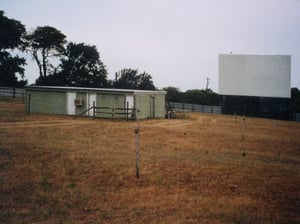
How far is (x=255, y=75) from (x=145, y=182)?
38.6 metres

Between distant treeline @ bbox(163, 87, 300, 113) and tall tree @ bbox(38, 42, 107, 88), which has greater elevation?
tall tree @ bbox(38, 42, 107, 88)

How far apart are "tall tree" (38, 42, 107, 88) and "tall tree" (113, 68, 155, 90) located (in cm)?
452

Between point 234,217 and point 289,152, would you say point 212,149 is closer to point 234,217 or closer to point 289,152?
point 289,152

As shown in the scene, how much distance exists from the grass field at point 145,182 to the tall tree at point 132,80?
1728 inches

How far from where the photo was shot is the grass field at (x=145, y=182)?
699 cm

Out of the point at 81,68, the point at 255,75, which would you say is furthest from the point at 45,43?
the point at 255,75

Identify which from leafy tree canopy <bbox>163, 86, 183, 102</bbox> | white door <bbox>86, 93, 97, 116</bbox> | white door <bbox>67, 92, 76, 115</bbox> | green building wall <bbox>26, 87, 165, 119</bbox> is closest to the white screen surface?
leafy tree canopy <bbox>163, 86, 183, 102</bbox>

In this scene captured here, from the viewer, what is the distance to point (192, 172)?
33.5 feet

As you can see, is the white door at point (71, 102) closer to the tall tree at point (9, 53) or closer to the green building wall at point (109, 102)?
the green building wall at point (109, 102)

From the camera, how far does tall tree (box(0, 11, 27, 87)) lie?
146 feet

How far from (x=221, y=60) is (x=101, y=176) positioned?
129ft

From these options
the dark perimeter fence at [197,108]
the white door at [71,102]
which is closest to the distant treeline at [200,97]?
the dark perimeter fence at [197,108]

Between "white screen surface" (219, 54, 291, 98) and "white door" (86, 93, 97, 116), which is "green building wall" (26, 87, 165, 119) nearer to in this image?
"white door" (86, 93, 97, 116)

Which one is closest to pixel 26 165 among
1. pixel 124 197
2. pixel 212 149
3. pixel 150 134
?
pixel 124 197
